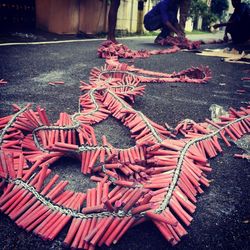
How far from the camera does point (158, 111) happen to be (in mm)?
2668

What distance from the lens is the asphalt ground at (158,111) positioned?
1.16m

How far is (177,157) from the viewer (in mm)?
1552

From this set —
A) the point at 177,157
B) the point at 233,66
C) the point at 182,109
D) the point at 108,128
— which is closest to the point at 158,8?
the point at 233,66

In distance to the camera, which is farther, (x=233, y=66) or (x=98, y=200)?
(x=233, y=66)

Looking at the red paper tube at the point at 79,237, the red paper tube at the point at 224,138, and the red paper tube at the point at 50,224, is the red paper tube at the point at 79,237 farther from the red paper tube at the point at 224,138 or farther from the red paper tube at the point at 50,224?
the red paper tube at the point at 224,138

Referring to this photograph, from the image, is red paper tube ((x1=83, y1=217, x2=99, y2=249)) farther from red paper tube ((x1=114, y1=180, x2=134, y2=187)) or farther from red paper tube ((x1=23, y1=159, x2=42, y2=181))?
red paper tube ((x1=23, y1=159, x2=42, y2=181))

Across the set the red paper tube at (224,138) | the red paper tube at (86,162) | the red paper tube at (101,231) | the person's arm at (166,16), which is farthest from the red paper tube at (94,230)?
the person's arm at (166,16)

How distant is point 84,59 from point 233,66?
2.84m

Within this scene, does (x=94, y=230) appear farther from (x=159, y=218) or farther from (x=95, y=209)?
(x=159, y=218)

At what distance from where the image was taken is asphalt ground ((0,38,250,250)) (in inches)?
45.8

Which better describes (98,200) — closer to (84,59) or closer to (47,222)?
(47,222)

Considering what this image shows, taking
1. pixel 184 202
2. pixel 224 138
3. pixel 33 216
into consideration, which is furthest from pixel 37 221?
pixel 224 138

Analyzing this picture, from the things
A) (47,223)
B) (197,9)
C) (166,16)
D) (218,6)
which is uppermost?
(218,6)

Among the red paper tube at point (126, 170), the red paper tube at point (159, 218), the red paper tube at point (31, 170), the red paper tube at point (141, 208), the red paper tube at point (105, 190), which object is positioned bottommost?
the red paper tube at point (105, 190)
